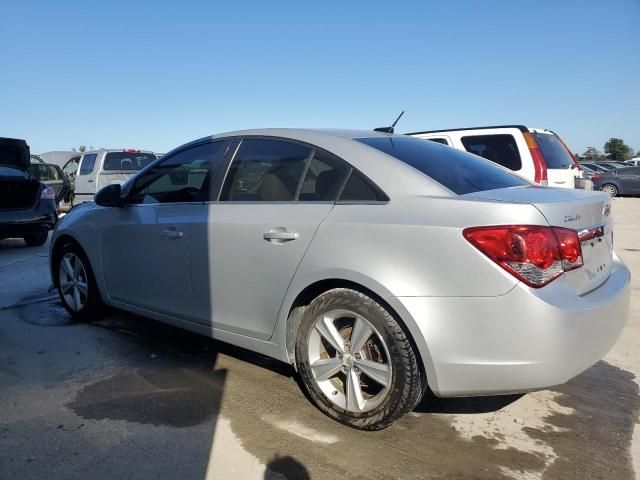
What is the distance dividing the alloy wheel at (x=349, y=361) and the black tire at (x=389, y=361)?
2cm

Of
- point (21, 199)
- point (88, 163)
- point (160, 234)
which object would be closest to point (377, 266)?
point (160, 234)

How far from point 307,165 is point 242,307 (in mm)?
946

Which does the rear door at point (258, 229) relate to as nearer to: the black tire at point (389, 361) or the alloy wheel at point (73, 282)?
the black tire at point (389, 361)

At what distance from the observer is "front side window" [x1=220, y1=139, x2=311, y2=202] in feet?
10.4

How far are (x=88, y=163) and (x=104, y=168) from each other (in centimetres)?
83

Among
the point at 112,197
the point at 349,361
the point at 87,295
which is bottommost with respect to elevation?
the point at 87,295

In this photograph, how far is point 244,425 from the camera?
288 cm

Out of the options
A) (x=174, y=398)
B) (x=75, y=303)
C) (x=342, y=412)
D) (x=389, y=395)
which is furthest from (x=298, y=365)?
(x=75, y=303)

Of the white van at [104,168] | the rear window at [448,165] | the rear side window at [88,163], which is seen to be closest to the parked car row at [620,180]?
the white van at [104,168]

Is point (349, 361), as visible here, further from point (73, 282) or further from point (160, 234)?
point (73, 282)

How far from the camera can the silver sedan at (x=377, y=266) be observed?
2.36 metres

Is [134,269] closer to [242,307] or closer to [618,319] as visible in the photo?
[242,307]

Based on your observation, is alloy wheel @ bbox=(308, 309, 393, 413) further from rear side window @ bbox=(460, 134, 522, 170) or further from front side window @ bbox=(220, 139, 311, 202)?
rear side window @ bbox=(460, 134, 522, 170)

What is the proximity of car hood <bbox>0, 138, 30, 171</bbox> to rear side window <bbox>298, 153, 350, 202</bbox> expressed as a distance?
25.8ft
